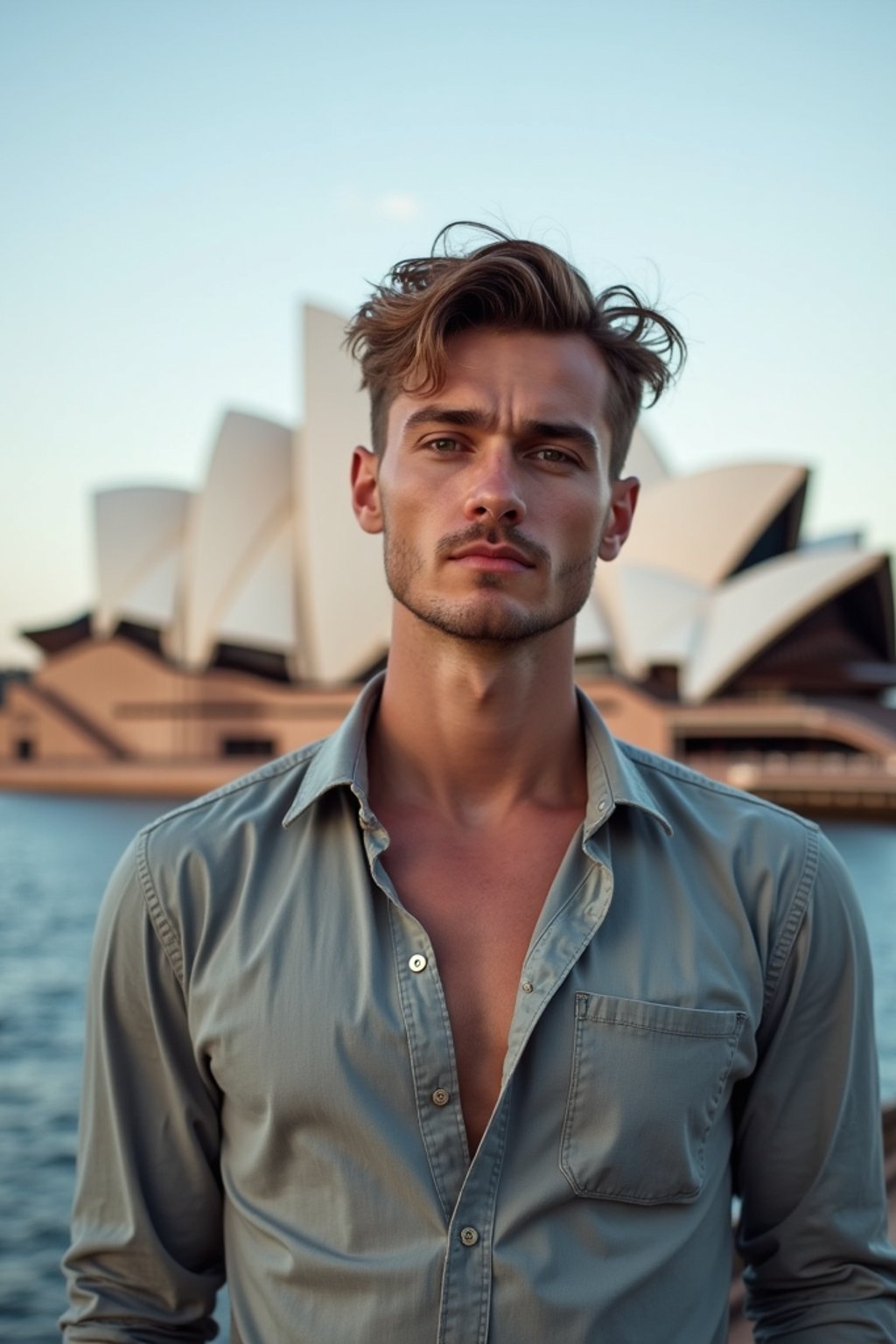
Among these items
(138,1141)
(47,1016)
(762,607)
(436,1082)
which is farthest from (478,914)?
(762,607)

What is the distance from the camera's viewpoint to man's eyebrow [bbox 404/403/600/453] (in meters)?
1.39

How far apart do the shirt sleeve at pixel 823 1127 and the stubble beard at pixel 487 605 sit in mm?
417

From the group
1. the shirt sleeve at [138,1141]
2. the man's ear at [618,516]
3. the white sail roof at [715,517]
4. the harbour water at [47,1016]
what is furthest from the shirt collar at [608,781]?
the white sail roof at [715,517]

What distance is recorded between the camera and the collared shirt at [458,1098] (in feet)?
3.94

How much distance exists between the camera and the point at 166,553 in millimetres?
32406

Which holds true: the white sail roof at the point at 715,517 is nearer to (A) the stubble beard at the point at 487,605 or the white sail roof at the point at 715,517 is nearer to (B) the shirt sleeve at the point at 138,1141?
(A) the stubble beard at the point at 487,605

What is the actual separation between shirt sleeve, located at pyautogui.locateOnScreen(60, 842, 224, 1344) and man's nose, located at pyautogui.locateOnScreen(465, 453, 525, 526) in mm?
549

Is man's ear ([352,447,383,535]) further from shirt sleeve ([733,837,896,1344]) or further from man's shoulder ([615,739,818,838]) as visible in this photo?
shirt sleeve ([733,837,896,1344])

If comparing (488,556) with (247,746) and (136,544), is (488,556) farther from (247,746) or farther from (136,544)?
(136,544)

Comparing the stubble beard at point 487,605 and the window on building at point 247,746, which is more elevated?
the stubble beard at point 487,605

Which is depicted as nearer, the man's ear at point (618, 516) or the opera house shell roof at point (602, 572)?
the man's ear at point (618, 516)

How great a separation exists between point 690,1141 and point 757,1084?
15cm

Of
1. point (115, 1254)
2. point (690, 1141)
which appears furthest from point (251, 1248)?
point (690, 1141)

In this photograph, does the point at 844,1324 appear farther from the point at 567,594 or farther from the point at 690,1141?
the point at 567,594
